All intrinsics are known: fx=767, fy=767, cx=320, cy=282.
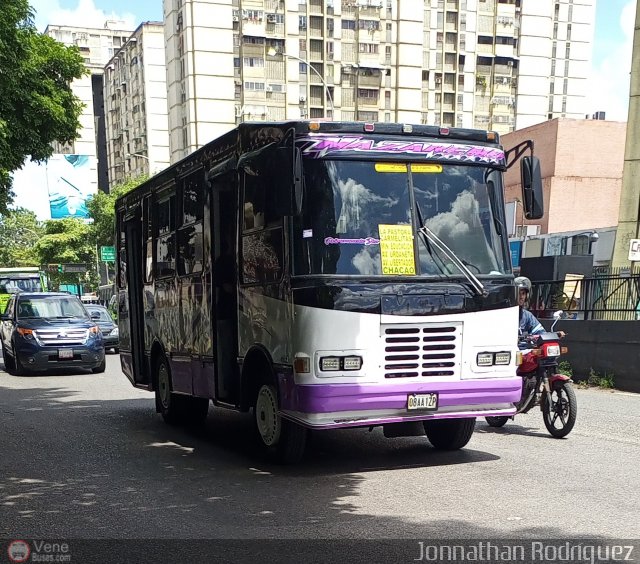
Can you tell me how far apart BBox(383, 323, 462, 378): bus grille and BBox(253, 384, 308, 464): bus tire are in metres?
1.10

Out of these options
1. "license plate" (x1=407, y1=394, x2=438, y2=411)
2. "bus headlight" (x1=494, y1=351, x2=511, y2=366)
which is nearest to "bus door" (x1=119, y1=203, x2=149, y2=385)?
"license plate" (x1=407, y1=394, x2=438, y2=411)

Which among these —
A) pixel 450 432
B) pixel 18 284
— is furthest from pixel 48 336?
pixel 18 284

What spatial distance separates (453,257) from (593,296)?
8983 millimetres

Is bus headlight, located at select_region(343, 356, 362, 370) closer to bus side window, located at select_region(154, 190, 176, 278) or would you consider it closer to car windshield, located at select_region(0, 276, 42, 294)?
bus side window, located at select_region(154, 190, 176, 278)

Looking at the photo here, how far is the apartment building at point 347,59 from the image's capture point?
71.9 m

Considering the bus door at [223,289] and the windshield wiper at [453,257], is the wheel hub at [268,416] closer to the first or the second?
the bus door at [223,289]

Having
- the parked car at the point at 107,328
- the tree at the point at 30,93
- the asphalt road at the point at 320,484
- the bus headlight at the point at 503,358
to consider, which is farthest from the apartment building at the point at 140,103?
the bus headlight at the point at 503,358

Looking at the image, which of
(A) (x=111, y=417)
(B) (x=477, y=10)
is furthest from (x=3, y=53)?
(B) (x=477, y=10)

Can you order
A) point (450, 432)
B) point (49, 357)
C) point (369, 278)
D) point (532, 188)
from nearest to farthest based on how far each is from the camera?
point (369, 278), point (532, 188), point (450, 432), point (49, 357)

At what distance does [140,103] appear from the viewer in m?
88.8

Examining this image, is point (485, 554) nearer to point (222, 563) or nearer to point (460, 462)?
point (222, 563)

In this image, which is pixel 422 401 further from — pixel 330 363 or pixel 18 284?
pixel 18 284

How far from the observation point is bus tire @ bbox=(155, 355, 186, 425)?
400 inches

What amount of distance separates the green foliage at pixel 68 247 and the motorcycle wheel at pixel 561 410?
54.6m
